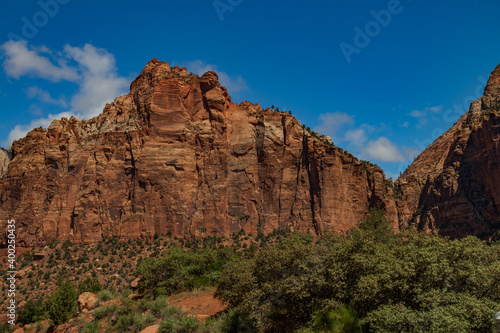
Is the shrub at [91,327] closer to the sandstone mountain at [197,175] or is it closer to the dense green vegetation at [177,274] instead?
the dense green vegetation at [177,274]

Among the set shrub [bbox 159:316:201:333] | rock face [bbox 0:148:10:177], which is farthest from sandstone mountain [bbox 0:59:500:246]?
rock face [bbox 0:148:10:177]

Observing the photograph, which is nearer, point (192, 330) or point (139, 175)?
point (192, 330)

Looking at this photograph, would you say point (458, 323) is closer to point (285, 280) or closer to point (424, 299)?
point (424, 299)

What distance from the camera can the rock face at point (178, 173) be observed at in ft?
209

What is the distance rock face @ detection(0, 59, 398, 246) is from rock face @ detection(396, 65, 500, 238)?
10.7m

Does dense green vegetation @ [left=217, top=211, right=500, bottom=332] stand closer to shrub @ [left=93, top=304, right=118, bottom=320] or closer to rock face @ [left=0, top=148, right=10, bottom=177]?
shrub @ [left=93, top=304, right=118, bottom=320]

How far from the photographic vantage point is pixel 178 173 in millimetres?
65125

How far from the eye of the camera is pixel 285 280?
17.4 metres

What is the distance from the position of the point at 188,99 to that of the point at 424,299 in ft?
203

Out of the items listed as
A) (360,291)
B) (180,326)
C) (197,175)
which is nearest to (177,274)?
(180,326)

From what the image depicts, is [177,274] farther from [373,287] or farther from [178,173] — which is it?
[178,173]

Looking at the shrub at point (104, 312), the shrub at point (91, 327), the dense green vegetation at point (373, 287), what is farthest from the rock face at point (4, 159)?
the dense green vegetation at point (373, 287)

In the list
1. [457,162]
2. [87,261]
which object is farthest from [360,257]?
[457,162]

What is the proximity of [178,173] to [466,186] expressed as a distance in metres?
56.3
